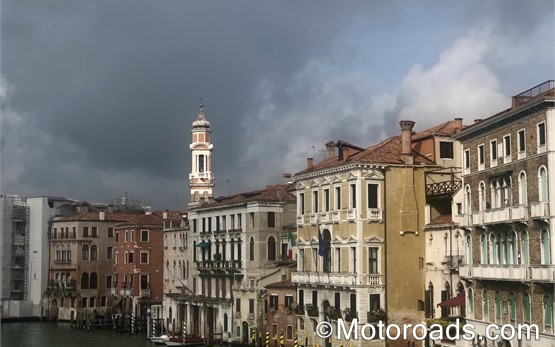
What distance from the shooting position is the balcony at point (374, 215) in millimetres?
41469

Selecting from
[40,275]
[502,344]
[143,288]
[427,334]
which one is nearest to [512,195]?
[502,344]

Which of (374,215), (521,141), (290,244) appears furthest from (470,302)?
(290,244)

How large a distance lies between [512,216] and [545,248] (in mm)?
2339

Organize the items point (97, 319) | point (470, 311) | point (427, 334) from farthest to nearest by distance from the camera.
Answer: point (97, 319), point (427, 334), point (470, 311)

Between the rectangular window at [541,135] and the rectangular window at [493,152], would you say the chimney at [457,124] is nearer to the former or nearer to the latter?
the rectangular window at [493,152]

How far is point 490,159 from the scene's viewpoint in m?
33.6

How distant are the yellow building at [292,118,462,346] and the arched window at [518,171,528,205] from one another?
10.7 m

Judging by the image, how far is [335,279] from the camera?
4316 cm

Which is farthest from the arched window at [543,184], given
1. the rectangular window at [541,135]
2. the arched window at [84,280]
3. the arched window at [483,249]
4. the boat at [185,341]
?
the arched window at [84,280]

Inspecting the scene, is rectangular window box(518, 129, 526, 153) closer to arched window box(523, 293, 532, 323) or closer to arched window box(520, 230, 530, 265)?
arched window box(520, 230, 530, 265)

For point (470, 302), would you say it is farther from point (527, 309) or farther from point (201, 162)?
point (201, 162)

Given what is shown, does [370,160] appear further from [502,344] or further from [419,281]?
[502,344]

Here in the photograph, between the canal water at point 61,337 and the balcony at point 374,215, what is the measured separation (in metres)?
23.0

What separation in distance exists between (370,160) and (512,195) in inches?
419
